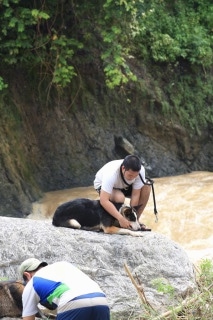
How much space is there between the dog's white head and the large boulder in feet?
1.09

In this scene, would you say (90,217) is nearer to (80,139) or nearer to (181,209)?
(181,209)

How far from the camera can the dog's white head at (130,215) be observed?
25.3 ft

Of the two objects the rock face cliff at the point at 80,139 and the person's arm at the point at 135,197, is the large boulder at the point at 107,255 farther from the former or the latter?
the rock face cliff at the point at 80,139

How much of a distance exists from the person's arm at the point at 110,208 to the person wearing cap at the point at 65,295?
8.12 ft

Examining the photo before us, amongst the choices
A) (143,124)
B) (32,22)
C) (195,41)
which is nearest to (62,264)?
(32,22)

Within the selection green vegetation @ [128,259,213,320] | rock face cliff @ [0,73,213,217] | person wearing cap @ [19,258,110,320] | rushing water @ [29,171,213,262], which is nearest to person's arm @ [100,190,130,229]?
green vegetation @ [128,259,213,320]

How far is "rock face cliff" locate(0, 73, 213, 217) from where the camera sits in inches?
554

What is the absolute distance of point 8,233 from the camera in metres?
7.12

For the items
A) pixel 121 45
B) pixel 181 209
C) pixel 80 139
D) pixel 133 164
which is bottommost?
pixel 181 209

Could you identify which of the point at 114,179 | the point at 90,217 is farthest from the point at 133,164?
the point at 90,217

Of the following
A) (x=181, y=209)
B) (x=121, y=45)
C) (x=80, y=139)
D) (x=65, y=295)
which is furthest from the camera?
(x=80, y=139)

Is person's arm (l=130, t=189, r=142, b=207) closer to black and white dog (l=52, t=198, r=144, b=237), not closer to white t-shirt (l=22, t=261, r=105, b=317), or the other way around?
black and white dog (l=52, t=198, r=144, b=237)

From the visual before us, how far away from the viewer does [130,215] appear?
7.77 metres

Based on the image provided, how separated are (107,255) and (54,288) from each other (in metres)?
2.27
